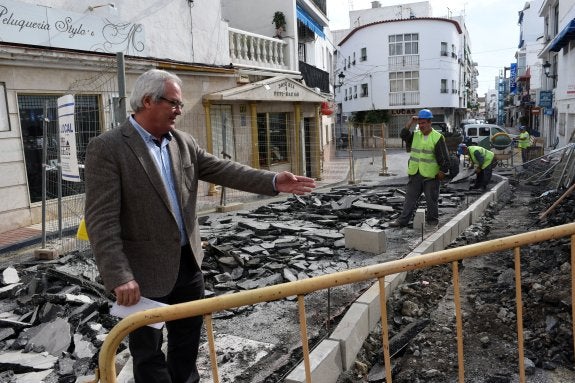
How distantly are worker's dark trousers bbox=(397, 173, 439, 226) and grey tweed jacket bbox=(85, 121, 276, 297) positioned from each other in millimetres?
6507

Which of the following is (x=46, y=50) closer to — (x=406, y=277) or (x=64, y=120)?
(x=64, y=120)

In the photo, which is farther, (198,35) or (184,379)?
(198,35)

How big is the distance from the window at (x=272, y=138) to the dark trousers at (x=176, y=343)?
12.6 metres

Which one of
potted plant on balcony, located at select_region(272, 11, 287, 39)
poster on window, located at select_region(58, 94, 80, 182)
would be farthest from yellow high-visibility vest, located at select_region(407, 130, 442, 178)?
potted plant on balcony, located at select_region(272, 11, 287, 39)

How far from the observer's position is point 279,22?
56.1 ft

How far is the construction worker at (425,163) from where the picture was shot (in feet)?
27.5

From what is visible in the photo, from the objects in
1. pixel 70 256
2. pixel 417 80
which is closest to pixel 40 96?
pixel 70 256

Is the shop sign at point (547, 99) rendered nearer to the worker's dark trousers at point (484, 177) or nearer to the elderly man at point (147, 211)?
the worker's dark trousers at point (484, 177)

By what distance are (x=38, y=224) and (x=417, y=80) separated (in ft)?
137

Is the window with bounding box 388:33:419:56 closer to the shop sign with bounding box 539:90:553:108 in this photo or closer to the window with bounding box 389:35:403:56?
the window with bounding box 389:35:403:56

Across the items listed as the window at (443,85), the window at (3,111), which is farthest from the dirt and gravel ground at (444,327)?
the window at (443,85)

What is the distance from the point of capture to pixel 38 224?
9.04 meters

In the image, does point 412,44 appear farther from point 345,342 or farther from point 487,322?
point 345,342

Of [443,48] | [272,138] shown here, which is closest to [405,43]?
[443,48]
